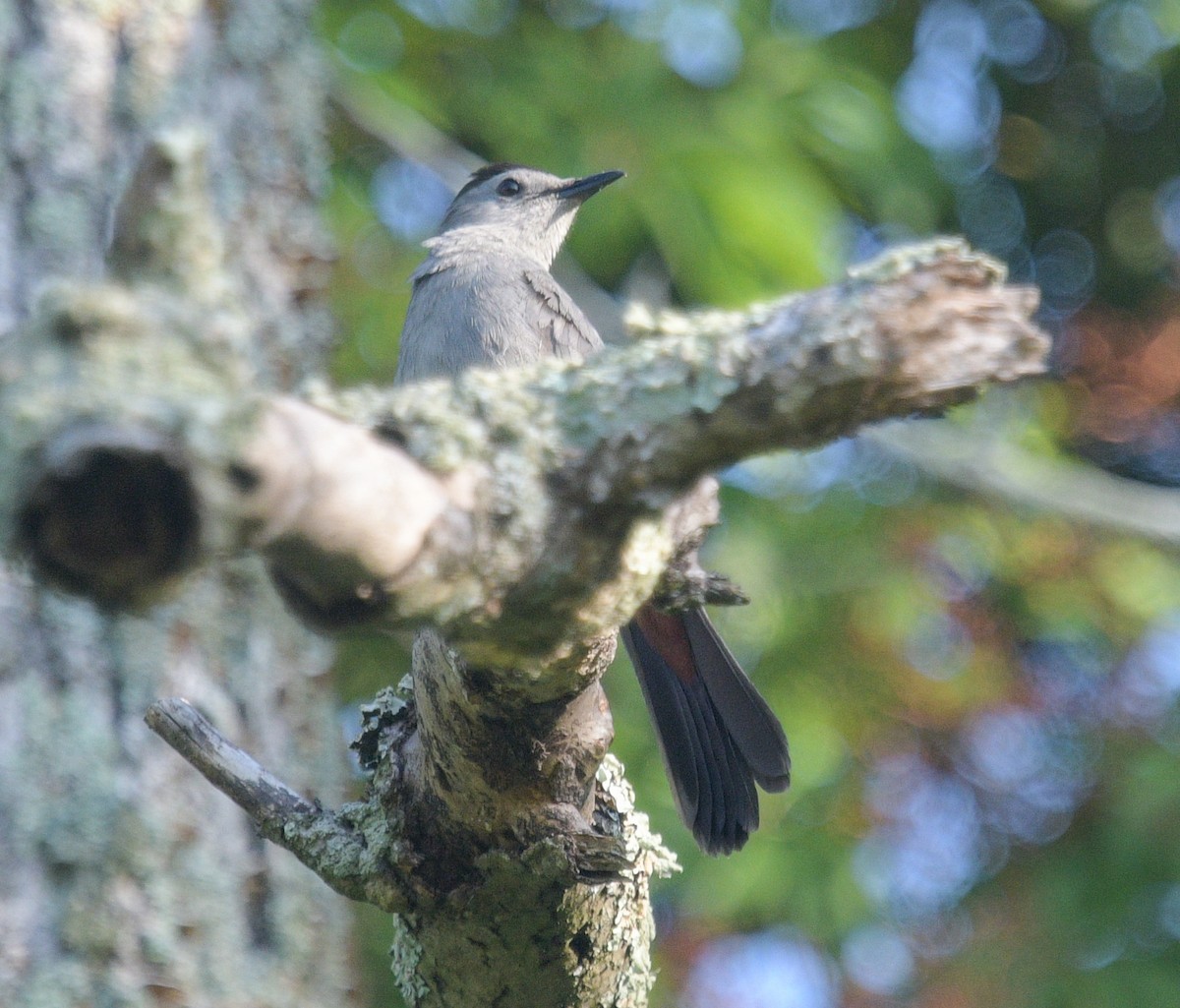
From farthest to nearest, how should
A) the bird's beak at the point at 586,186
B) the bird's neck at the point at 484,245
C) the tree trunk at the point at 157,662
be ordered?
the bird's beak at the point at 586,186 → the bird's neck at the point at 484,245 → the tree trunk at the point at 157,662

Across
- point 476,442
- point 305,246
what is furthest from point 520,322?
point 476,442

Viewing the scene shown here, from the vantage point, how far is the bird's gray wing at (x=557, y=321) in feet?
12.9

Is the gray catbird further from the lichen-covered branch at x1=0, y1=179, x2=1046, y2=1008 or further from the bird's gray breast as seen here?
the lichen-covered branch at x1=0, y1=179, x2=1046, y2=1008

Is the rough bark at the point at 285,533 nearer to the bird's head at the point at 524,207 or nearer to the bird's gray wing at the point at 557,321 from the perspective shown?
the bird's gray wing at the point at 557,321

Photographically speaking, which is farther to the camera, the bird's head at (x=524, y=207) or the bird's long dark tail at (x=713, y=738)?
the bird's head at (x=524, y=207)

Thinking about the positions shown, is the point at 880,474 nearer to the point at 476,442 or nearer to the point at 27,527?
the point at 476,442

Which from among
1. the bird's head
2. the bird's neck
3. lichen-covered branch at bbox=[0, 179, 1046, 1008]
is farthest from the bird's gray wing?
lichen-covered branch at bbox=[0, 179, 1046, 1008]

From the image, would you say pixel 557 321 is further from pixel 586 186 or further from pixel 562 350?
pixel 586 186

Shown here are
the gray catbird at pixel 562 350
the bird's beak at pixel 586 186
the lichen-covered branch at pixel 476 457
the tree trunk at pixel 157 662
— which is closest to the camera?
the lichen-covered branch at pixel 476 457

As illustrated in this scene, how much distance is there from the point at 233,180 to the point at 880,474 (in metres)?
2.84

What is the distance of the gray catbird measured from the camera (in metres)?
3.10

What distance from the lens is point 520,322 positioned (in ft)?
12.9

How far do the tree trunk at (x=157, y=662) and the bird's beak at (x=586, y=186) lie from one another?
39.5 inches

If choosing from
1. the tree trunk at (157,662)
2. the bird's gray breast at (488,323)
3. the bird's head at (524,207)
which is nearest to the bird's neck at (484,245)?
the bird's head at (524,207)
